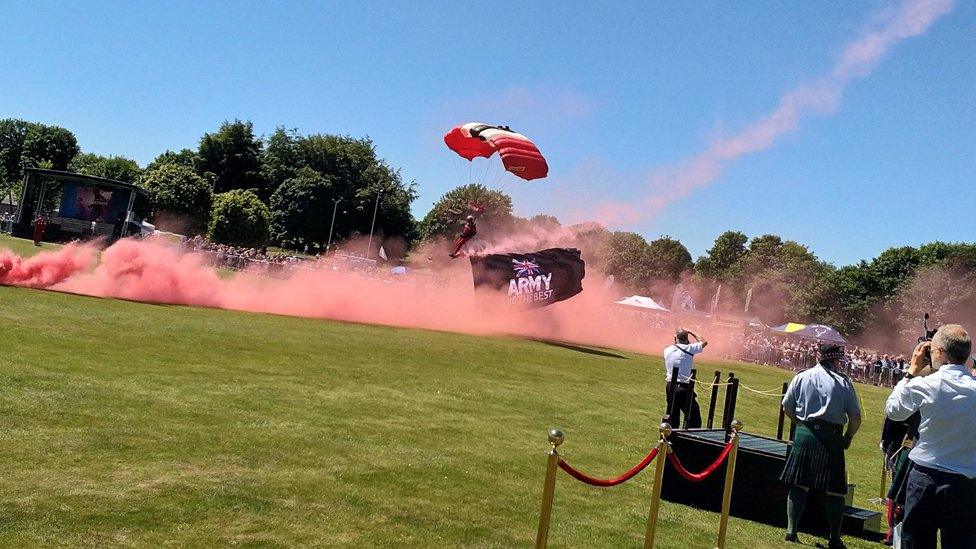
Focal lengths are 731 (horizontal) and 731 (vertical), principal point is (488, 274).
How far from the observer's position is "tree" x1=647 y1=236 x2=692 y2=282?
→ 101500 mm

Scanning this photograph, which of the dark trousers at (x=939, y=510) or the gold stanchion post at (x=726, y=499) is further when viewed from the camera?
the gold stanchion post at (x=726, y=499)

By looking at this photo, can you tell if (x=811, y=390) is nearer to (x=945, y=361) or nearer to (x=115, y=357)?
(x=945, y=361)

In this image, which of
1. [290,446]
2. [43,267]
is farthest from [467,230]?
[290,446]

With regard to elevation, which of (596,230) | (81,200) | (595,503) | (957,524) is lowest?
(595,503)

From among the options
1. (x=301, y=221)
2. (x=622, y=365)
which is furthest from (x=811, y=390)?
(x=301, y=221)

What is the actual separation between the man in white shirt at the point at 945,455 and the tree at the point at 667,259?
93196mm

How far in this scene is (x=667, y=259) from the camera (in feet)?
353

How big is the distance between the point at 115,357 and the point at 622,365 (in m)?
18.8

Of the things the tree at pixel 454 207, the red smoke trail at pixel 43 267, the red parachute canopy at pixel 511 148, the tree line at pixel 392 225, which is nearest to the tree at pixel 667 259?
the tree line at pixel 392 225

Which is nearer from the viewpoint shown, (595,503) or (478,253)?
→ (595,503)

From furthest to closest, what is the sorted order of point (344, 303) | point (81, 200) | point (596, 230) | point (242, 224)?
point (242, 224)
point (596, 230)
point (81, 200)
point (344, 303)

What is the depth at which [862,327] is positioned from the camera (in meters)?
89.8

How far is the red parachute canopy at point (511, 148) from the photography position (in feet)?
97.6

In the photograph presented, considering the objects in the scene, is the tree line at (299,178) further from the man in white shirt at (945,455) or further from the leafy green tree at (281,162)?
the man in white shirt at (945,455)
